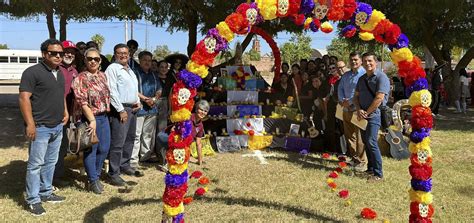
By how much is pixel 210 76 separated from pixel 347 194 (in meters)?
4.55

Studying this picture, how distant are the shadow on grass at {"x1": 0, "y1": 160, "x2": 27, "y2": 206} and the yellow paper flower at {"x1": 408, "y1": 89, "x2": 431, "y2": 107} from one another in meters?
4.57

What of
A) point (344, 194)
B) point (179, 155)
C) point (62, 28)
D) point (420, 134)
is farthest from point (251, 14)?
point (62, 28)

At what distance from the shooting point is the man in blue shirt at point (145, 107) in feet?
21.4

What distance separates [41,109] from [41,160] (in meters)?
0.59

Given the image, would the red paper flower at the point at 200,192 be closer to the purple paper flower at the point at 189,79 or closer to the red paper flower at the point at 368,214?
the red paper flower at the point at 368,214

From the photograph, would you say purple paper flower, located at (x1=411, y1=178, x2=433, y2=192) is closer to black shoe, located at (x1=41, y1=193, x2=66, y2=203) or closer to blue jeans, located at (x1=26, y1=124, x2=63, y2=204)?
blue jeans, located at (x1=26, y1=124, x2=63, y2=204)

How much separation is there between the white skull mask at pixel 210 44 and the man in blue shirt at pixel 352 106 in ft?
11.3

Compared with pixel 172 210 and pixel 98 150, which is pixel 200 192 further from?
pixel 172 210

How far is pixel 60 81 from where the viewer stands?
4703 mm

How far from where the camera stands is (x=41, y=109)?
177 inches

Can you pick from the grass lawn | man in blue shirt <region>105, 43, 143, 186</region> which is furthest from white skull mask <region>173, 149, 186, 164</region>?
man in blue shirt <region>105, 43, 143, 186</region>

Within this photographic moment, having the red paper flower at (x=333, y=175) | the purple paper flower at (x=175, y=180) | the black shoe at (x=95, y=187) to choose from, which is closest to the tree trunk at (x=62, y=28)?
the black shoe at (x=95, y=187)

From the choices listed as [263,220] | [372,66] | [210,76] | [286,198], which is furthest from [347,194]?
[210,76]

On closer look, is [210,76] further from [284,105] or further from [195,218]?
[195,218]
